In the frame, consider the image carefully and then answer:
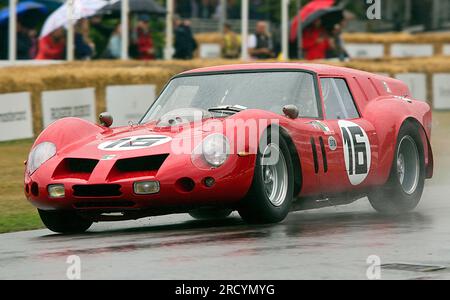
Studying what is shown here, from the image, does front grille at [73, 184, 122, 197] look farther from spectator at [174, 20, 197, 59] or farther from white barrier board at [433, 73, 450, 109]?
white barrier board at [433, 73, 450, 109]

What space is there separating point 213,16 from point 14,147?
3207 cm

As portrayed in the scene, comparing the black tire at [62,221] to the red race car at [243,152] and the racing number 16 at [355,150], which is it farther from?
the racing number 16 at [355,150]

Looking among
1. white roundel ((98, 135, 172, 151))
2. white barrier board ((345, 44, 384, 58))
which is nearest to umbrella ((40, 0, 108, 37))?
white roundel ((98, 135, 172, 151))

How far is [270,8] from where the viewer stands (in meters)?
48.1

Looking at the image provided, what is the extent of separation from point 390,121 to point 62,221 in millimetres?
3106

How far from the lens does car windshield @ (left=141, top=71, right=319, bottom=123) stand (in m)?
10.5

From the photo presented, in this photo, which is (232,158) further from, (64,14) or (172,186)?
(64,14)

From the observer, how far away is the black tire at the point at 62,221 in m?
9.88

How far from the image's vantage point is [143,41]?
87.6 feet

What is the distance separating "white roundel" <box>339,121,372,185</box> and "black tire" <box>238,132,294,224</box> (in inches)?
34.7

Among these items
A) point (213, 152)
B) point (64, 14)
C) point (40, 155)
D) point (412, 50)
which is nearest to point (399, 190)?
point (213, 152)
